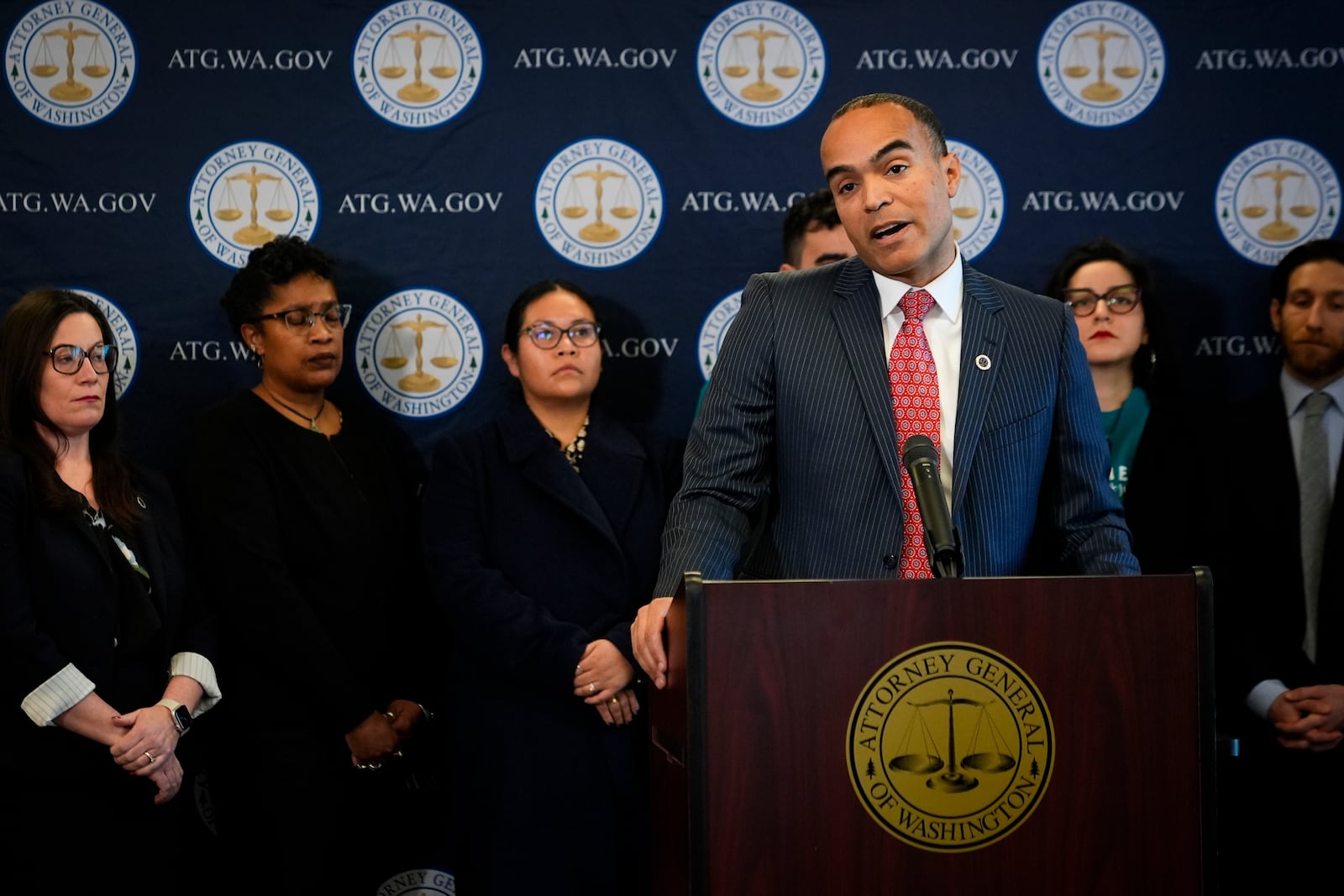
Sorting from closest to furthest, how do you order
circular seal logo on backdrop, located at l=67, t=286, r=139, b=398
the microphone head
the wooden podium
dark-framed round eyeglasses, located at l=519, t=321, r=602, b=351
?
1. the wooden podium
2. the microphone head
3. dark-framed round eyeglasses, located at l=519, t=321, r=602, b=351
4. circular seal logo on backdrop, located at l=67, t=286, r=139, b=398

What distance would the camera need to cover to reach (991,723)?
1.44 m

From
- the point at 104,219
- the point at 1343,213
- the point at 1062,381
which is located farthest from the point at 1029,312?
the point at 104,219

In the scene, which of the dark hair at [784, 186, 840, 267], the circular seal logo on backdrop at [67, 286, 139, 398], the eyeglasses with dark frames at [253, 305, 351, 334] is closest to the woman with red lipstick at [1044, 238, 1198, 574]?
the dark hair at [784, 186, 840, 267]

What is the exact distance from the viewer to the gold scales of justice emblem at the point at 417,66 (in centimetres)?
351

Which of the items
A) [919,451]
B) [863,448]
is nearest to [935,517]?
[919,451]

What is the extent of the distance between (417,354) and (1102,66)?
2.07 meters

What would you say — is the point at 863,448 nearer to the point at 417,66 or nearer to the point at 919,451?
the point at 919,451

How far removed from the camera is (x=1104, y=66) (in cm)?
356

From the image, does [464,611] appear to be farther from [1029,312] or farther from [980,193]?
[980,193]

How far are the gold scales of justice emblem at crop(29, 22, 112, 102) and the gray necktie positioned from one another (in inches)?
129

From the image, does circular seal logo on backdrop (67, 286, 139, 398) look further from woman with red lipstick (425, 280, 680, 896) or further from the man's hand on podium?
the man's hand on podium

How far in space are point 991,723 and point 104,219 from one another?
2976 millimetres

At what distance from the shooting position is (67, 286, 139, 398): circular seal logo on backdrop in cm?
349

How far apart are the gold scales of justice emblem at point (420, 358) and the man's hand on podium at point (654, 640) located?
1.97 m
